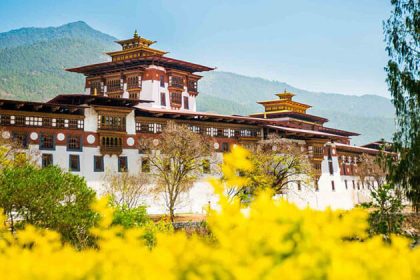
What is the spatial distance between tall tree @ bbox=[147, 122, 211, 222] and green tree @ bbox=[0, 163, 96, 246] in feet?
77.2

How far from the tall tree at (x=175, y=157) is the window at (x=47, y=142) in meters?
8.47

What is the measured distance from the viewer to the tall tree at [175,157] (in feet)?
148

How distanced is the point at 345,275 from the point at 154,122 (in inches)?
1813

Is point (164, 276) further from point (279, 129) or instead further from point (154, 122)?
point (279, 129)

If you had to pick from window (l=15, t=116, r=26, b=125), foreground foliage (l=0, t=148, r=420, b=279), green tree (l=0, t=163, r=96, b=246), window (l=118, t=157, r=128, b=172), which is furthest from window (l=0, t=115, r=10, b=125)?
foreground foliage (l=0, t=148, r=420, b=279)

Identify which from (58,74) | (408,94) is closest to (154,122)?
(408,94)

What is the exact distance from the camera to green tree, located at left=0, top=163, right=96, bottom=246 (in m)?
19.4

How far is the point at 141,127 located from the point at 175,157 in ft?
14.5

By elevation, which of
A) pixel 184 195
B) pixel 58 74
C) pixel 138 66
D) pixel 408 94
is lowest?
pixel 184 195

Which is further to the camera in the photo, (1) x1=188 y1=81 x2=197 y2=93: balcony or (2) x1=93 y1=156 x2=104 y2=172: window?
(1) x1=188 y1=81 x2=197 y2=93: balcony

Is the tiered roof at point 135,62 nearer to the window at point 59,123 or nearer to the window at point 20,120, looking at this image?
the window at point 59,123

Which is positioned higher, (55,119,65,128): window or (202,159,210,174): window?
(55,119,65,128): window

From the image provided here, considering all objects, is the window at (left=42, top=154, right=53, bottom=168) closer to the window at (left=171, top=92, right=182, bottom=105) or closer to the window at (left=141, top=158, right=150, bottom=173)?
the window at (left=141, top=158, right=150, bottom=173)

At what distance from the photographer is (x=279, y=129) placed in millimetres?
57781
